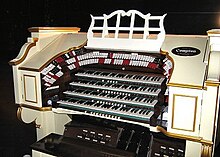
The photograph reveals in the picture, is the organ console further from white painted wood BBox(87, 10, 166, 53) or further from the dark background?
the dark background

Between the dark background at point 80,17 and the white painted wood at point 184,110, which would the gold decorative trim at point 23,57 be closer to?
the dark background at point 80,17

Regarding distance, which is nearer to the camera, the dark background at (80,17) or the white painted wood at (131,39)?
the white painted wood at (131,39)

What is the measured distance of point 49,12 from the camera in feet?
12.4

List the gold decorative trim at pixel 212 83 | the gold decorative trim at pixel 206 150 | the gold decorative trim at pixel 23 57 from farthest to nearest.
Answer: the gold decorative trim at pixel 23 57 < the gold decorative trim at pixel 206 150 < the gold decorative trim at pixel 212 83

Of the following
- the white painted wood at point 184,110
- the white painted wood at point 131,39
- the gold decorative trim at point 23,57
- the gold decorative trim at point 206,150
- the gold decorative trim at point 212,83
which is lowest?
the gold decorative trim at point 206,150

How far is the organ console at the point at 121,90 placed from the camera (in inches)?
68.2

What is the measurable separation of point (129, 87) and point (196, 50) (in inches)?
24.6

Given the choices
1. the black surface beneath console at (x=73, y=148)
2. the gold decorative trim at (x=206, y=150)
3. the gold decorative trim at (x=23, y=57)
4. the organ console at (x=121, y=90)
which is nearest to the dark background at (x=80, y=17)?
the organ console at (x=121, y=90)

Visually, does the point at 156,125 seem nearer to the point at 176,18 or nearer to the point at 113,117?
the point at 113,117

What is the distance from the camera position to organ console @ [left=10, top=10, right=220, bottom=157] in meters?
1.73

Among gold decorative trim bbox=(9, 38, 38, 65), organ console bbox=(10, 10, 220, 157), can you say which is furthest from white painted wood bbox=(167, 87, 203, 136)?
gold decorative trim bbox=(9, 38, 38, 65)

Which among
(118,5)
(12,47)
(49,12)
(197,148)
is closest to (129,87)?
(197,148)

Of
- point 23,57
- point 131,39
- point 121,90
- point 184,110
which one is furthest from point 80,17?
point 184,110

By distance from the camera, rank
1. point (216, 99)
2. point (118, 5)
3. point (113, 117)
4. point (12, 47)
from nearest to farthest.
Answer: point (216, 99), point (113, 117), point (118, 5), point (12, 47)
